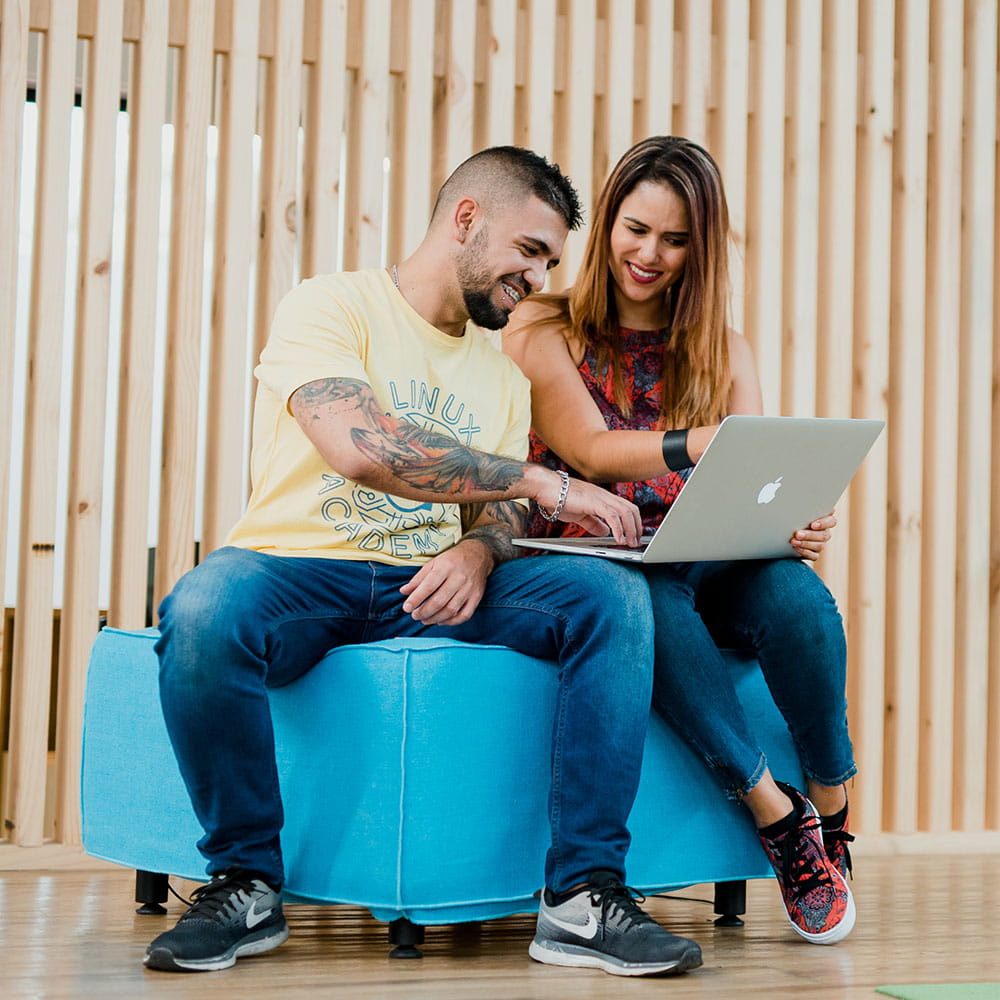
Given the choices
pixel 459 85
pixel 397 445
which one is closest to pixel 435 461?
pixel 397 445

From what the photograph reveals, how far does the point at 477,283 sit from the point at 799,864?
925 millimetres

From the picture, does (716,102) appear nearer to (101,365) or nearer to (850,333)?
(850,333)

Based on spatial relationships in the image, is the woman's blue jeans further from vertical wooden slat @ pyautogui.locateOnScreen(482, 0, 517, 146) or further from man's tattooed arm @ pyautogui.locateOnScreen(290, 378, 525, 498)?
vertical wooden slat @ pyautogui.locateOnScreen(482, 0, 517, 146)

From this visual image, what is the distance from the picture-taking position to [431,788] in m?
1.64

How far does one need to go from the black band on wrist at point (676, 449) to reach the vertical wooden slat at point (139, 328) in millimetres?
1168

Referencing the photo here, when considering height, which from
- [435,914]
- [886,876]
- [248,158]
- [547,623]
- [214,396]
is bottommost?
[886,876]

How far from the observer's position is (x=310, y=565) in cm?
172

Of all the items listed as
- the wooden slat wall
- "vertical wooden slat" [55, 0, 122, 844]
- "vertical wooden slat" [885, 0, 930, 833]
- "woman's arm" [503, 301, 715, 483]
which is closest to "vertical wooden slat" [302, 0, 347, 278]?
the wooden slat wall

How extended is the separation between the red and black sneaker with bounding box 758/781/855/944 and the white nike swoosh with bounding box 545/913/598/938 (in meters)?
0.36

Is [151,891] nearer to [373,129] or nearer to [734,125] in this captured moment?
[373,129]

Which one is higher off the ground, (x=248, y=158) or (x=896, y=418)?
(x=248, y=158)

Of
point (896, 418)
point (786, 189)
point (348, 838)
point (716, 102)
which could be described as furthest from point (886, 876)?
point (716, 102)

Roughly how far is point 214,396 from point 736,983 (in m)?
1.59

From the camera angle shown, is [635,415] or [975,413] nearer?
[635,415]
